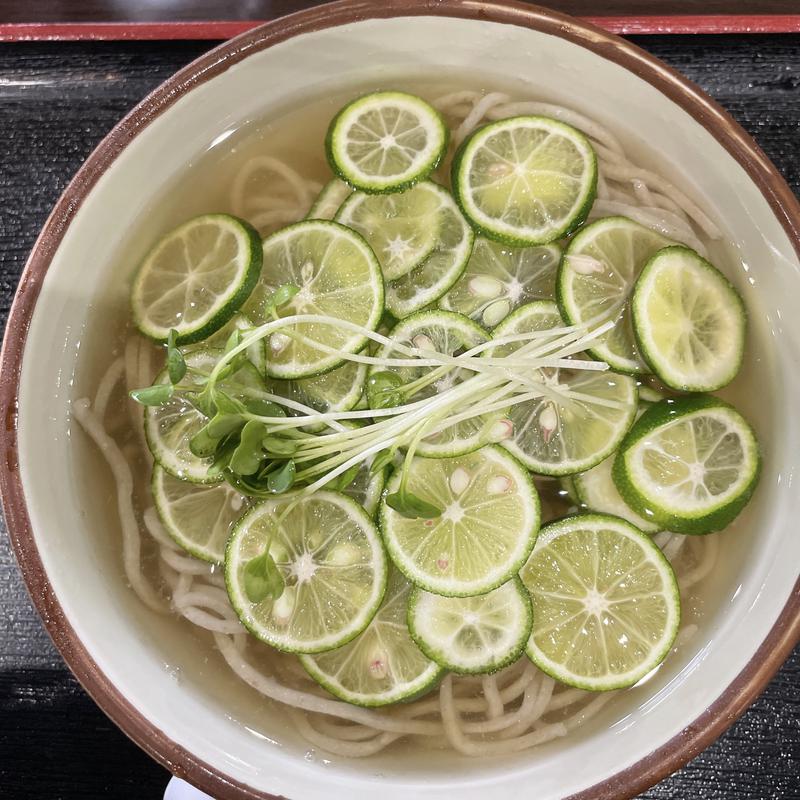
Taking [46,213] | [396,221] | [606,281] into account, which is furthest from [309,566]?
[46,213]

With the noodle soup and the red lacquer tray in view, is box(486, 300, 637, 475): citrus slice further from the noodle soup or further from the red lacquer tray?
the red lacquer tray

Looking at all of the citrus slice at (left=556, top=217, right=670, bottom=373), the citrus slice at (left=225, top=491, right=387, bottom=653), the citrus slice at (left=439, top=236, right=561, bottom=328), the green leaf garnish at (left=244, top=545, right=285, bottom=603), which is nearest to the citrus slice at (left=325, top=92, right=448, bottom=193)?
the citrus slice at (left=439, top=236, right=561, bottom=328)

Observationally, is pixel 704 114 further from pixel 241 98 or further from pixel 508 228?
pixel 241 98

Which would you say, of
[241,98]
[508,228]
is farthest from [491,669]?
[241,98]

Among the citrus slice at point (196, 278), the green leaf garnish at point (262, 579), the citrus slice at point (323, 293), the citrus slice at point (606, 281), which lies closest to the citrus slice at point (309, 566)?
the green leaf garnish at point (262, 579)

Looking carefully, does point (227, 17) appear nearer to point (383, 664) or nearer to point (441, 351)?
point (441, 351)

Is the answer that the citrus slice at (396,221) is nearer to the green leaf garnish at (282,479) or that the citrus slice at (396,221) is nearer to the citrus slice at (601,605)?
the green leaf garnish at (282,479)
